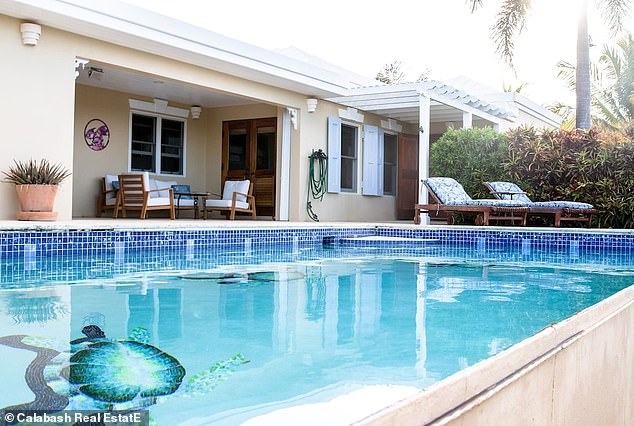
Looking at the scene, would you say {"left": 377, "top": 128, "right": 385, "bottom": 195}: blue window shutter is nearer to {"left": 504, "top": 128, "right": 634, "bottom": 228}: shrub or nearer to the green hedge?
the green hedge

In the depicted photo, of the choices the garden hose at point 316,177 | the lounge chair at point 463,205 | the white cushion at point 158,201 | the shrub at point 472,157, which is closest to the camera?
the lounge chair at point 463,205

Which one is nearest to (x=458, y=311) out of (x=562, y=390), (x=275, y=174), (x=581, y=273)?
(x=562, y=390)

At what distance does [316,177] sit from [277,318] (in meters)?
8.86

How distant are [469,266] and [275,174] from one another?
261 inches

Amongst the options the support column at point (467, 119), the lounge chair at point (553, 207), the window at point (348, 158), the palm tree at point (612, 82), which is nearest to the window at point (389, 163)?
the window at point (348, 158)

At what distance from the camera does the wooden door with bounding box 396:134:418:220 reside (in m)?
14.8

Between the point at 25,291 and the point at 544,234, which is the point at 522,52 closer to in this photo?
the point at 544,234

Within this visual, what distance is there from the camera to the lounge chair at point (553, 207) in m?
9.58

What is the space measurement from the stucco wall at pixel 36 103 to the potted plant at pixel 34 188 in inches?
4.9

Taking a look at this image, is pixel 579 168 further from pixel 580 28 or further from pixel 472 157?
pixel 580 28

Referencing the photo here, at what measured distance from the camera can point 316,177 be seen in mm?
12383

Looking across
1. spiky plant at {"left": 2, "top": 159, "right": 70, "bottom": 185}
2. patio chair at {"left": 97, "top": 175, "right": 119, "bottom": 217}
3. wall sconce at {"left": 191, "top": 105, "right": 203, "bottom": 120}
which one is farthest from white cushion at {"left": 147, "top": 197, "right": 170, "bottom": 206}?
wall sconce at {"left": 191, "top": 105, "right": 203, "bottom": 120}

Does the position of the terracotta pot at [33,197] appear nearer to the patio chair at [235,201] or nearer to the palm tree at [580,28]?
the patio chair at [235,201]

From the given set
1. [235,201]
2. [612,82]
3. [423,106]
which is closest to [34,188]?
[235,201]
